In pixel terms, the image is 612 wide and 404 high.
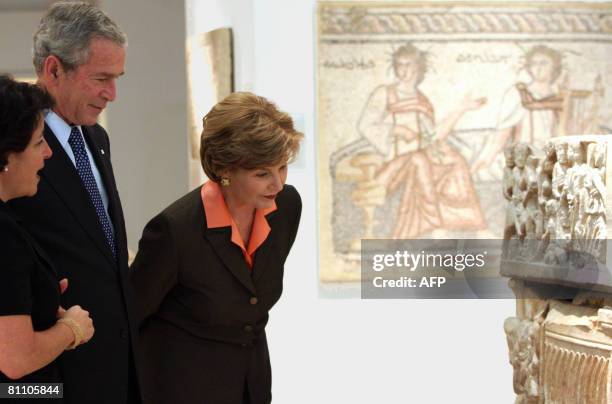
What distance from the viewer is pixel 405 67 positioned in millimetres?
6902

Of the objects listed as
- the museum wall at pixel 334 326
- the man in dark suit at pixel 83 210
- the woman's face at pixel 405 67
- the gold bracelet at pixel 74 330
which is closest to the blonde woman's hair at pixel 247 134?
the man in dark suit at pixel 83 210

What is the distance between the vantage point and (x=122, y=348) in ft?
10.2

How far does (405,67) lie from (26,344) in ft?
15.8

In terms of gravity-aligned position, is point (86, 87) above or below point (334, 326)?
above

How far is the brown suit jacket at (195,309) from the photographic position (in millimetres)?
3326

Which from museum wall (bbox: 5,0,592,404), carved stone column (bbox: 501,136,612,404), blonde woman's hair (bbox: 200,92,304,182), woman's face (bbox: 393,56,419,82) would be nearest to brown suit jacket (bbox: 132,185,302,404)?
blonde woman's hair (bbox: 200,92,304,182)

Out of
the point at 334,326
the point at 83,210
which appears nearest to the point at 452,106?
the point at 334,326

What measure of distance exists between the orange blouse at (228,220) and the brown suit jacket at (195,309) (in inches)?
0.8

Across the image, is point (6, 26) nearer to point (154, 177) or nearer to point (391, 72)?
point (154, 177)

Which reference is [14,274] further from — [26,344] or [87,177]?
[87,177]

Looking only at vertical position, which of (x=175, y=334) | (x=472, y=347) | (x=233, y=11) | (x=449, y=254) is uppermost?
(x=233, y=11)

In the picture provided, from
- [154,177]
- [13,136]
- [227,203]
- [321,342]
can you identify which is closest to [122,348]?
[227,203]

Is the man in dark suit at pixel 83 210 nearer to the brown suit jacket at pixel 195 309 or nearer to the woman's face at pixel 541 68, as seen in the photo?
the brown suit jacket at pixel 195 309

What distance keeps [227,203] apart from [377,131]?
3.59 meters
